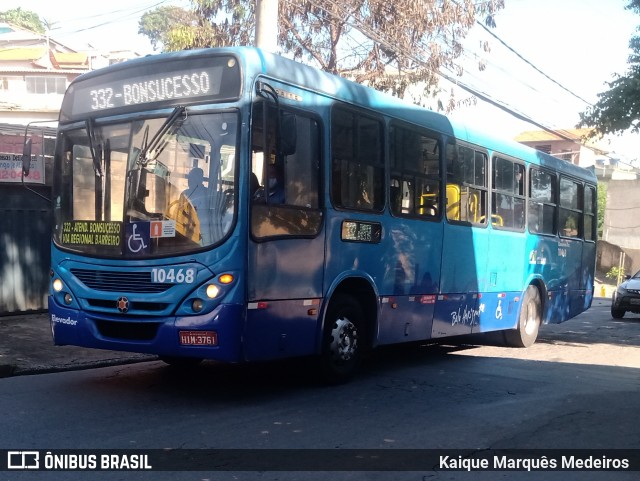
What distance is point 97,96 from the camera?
764 centimetres

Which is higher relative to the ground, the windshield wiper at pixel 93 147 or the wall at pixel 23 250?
the windshield wiper at pixel 93 147

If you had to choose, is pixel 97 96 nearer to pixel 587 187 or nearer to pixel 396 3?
pixel 587 187

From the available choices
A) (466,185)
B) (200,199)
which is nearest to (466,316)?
(466,185)

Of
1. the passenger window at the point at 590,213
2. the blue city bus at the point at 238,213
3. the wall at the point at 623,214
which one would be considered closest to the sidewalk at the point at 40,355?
the blue city bus at the point at 238,213

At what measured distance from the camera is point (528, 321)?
1287 centimetres

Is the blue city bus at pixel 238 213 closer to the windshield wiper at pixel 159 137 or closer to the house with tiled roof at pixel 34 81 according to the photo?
the windshield wiper at pixel 159 137

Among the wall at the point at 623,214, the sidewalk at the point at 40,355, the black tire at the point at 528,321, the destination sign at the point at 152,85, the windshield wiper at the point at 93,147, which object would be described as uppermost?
the wall at the point at 623,214

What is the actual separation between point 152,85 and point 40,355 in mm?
4154

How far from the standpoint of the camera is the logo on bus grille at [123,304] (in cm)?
701

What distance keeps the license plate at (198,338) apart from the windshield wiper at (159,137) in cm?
168

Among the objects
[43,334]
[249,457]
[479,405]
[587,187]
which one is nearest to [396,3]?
[587,187]

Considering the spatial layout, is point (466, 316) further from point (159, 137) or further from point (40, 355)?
point (40, 355)
